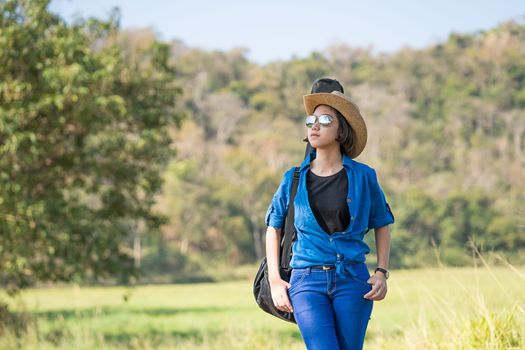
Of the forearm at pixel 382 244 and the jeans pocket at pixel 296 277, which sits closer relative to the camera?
the jeans pocket at pixel 296 277

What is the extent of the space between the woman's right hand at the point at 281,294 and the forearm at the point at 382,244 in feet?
1.39

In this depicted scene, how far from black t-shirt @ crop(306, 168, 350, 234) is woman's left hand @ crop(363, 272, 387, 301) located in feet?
0.81

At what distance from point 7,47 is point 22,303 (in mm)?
4318

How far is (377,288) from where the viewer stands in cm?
334

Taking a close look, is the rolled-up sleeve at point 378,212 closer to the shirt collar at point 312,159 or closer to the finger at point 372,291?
the shirt collar at point 312,159

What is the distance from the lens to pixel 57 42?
1174 cm

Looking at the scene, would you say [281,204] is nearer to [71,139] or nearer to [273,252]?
[273,252]

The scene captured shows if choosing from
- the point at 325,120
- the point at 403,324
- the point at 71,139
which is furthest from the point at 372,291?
the point at 403,324

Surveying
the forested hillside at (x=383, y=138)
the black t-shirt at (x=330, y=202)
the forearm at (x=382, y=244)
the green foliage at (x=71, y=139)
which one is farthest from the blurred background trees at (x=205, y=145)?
the black t-shirt at (x=330, y=202)

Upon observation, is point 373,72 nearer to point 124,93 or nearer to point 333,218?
point 124,93

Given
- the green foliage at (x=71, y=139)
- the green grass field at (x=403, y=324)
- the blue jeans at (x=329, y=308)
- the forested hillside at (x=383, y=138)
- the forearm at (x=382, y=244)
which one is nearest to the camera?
the blue jeans at (x=329, y=308)

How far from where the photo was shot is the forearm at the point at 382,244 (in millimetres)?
3488

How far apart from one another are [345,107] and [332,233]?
1.83ft

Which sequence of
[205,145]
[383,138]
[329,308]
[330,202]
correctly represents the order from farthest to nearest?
[205,145] < [383,138] < [330,202] < [329,308]
